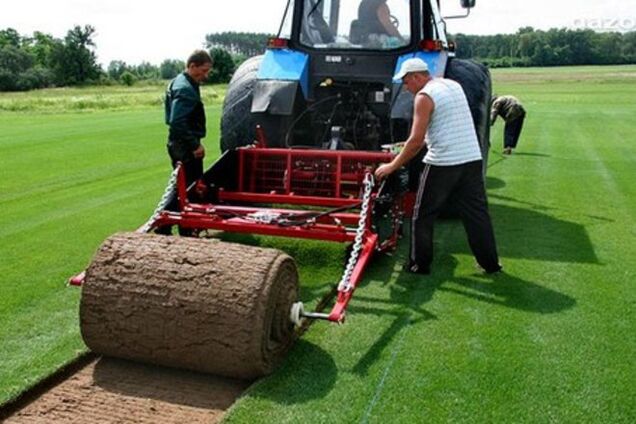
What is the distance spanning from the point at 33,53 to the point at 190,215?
302ft

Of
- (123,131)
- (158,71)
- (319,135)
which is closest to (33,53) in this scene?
(158,71)

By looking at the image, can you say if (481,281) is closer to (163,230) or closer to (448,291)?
(448,291)

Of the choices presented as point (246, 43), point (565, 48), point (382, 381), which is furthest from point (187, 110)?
point (565, 48)

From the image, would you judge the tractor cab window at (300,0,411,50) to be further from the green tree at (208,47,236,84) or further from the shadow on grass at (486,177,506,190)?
the green tree at (208,47,236,84)

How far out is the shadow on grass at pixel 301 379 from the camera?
365cm

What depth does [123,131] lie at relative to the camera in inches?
707

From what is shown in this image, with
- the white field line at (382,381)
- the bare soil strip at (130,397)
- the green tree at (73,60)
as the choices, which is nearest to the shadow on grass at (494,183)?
the white field line at (382,381)

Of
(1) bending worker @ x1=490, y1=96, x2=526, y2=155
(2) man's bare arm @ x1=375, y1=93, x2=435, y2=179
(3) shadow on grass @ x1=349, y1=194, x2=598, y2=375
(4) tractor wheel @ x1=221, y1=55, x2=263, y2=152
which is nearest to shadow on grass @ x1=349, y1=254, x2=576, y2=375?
(3) shadow on grass @ x1=349, y1=194, x2=598, y2=375

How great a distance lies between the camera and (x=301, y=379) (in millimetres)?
3832

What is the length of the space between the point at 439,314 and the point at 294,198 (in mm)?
1651

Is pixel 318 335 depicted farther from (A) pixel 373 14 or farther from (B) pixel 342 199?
(A) pixel 373 14

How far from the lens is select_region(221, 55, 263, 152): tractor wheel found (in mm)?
7410

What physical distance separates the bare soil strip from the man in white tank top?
213 cm

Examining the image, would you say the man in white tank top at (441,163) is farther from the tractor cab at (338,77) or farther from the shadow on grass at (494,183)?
the shadow on grass at (494,183)
